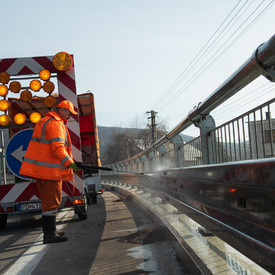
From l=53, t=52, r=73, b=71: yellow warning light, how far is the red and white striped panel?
22 cm

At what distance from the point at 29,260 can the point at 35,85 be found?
11.0 feet

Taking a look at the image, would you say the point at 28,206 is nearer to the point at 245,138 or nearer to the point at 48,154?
the point at 48,154

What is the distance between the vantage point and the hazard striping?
4020mm

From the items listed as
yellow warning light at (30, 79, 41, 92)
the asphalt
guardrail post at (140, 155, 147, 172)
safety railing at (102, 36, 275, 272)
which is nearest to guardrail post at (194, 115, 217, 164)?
safety railing at (102, 36, 275, 272)

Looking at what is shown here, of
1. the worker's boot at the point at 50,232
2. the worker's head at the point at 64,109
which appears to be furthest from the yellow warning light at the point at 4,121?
the worker's boot at the point at 50,232

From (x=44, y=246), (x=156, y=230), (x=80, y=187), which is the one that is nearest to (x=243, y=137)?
→ (x=156, y=230)

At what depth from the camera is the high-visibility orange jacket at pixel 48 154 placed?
14.4ft

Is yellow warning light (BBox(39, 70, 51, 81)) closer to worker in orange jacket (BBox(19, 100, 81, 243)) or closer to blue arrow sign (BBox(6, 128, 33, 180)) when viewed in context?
blue arrow sign (BBox(6, 128, 33, 180))

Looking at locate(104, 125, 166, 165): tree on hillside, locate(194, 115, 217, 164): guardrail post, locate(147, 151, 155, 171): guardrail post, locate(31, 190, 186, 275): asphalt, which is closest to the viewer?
locate(31, 190, 186, 275): asphalt

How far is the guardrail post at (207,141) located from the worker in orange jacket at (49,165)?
6.15 ft

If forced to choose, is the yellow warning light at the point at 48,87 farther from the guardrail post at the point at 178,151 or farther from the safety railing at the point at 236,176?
the guardrail post at the point at 178,151

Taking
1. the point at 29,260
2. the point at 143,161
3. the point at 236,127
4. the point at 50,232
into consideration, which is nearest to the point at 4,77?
the point at 50,232

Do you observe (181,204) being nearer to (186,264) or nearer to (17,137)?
(186,264)

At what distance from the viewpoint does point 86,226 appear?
6805 mm
